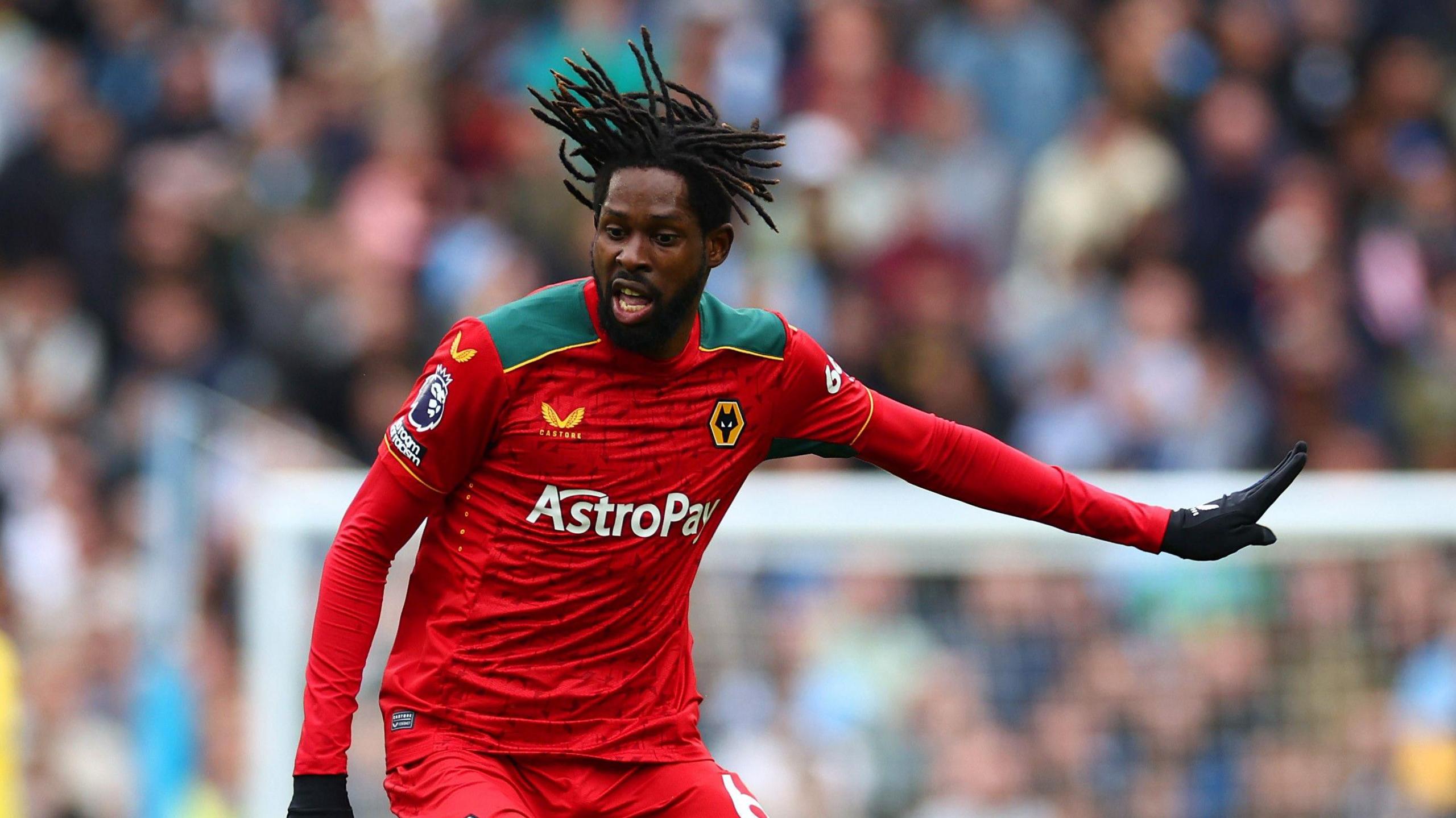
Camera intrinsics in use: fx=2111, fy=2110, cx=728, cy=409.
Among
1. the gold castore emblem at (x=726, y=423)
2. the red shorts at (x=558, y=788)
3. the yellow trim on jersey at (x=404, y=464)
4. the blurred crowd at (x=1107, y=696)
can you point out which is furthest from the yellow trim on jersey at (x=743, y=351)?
the blurred crowd at (x=1107, y=696)

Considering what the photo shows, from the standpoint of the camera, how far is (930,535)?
829cm

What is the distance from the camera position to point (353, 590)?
14.2 ft

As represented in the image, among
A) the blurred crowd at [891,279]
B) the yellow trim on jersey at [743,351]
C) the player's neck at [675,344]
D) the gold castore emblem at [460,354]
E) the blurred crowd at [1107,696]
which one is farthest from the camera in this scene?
the blurred crowd at [891,279]

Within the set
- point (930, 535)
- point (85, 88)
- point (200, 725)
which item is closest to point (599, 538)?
point (930, 535)

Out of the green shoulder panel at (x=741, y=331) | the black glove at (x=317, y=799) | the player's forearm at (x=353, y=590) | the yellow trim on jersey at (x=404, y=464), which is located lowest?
the black glove at (x=317, y=799)

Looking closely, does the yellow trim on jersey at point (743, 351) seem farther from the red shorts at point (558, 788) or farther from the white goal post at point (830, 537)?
the white goal post at point (830, 537)

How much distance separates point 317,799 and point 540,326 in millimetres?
1046

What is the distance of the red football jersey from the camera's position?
14.1ft

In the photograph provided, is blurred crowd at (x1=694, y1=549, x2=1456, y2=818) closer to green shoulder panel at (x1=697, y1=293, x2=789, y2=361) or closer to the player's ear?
green shoulder panel at (x1=697, y1=293, x2=789, y2=361)

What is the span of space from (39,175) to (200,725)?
3.92m

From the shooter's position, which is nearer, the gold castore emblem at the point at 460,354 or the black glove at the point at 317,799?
the black glove at the point at 317,799

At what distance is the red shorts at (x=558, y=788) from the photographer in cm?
422

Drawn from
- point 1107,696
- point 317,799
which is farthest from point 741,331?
point 1107,696

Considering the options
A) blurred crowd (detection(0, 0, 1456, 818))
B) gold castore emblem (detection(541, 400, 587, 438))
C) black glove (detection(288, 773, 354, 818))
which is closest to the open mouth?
gold castore emblem (detection(541, 400, 587, 438))
